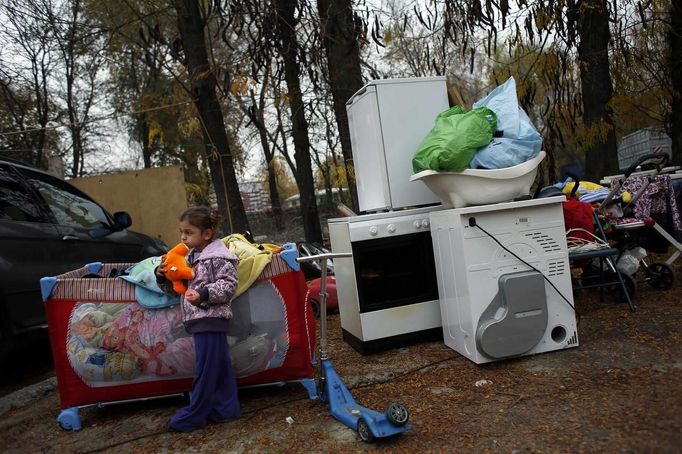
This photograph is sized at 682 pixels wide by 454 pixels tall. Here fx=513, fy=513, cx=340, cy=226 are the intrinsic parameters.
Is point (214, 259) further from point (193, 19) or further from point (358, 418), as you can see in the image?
point (193, 19)

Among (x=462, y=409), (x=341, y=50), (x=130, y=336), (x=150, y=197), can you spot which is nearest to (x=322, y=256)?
(x=462, y=409)

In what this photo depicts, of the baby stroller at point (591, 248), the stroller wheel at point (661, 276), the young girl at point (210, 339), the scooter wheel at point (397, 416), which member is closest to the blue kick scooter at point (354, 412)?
the scooter wheel at point (397, 416)

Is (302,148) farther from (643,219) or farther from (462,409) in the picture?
(462,409)

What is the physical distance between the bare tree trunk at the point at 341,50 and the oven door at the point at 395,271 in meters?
2.94

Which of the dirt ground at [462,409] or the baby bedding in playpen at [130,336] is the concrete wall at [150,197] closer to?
the dirt ground at [462,409]

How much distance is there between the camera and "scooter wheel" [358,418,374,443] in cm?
251

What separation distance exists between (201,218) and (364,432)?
1.53 meters

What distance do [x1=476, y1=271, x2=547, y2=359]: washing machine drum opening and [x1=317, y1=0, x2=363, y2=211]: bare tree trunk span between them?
147 inches

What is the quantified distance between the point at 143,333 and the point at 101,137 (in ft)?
51.8

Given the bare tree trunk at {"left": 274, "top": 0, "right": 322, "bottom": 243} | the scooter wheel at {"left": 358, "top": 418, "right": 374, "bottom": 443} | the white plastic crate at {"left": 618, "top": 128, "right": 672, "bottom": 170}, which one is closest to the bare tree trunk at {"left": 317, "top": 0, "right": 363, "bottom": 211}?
the bare tree trunk at {"left": 274, "top": 0, "right": 322, "bottom": 243}

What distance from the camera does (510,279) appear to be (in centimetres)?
344

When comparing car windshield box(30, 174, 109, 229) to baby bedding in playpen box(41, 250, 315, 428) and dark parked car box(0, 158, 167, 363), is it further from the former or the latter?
baby bedding in playpen box(41, 250, 315, 428)

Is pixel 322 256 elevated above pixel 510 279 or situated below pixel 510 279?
above

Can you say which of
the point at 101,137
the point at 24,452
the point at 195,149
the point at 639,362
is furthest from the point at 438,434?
the point at 195,149
